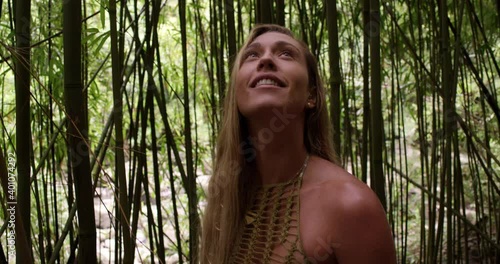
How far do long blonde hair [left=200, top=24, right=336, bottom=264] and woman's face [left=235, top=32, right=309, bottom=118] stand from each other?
4cm

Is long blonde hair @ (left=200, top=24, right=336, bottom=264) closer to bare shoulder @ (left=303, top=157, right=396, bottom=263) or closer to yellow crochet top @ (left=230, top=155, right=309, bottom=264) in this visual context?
yellow crochet top @ (left=230, top=155, right=309, bottom=264)

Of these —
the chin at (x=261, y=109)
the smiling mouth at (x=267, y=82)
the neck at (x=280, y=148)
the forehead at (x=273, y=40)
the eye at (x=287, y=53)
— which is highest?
the forehead at (x=273, y=40)

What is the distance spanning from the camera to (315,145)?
119cm

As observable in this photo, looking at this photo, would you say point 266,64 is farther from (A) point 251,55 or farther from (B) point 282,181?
(B) point 282,181

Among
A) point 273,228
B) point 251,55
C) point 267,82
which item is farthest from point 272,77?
point 273,228

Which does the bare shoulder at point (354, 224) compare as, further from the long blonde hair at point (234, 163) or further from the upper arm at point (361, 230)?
the long blonde hair at point (234, 163)

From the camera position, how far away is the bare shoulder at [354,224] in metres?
0.96

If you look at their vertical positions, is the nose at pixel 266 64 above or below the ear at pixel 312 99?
above

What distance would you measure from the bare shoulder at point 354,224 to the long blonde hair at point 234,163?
0.18 meters

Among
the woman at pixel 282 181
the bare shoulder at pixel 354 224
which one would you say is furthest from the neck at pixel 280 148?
the bare shoulder at pixel 354 224

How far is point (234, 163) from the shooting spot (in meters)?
1.21

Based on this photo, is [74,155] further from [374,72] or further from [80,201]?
[374,72]

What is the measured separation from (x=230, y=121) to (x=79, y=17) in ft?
1.39

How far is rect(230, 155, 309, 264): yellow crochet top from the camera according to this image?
3.41 feet
